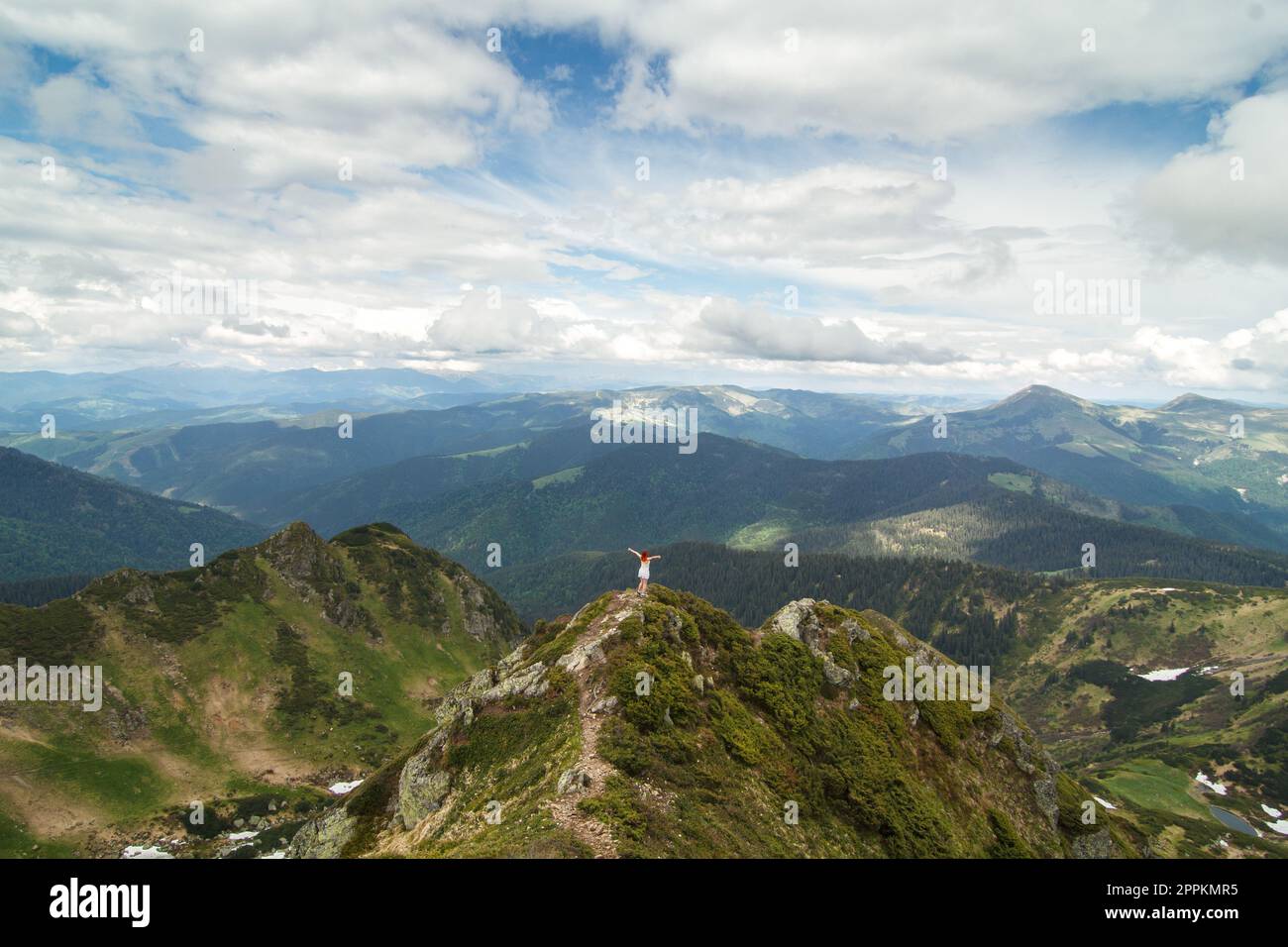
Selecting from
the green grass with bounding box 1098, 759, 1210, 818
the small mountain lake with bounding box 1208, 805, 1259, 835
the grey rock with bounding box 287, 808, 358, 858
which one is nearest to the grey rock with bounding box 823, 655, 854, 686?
the grey rock with bounding box 287, 808, 358, 858

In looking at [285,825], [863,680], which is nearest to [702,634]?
[863,680]

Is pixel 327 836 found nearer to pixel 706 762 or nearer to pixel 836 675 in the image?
pixel 706 762

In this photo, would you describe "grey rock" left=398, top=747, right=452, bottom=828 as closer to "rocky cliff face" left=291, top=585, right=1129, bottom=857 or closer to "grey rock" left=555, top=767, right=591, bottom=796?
"rocky cliff face" left=291, top=585, right=1129, bottom=857

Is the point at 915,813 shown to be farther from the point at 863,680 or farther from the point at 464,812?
the point at 464,812

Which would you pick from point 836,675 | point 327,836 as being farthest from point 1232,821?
point 327,836
